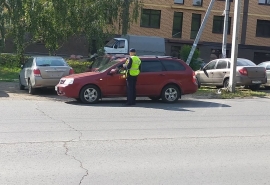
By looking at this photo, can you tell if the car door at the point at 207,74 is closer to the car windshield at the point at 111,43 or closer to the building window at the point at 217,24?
the car windshield at the point at 111,43

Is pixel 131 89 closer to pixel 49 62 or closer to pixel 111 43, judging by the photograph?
pixel 49 62

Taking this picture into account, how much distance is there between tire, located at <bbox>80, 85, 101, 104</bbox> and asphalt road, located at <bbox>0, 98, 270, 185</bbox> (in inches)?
33.6

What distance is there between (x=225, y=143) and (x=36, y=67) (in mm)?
9404

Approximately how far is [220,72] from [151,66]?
6597mm

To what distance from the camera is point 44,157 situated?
7.63 meters

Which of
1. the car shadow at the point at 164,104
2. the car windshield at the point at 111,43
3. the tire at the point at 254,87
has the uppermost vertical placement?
the car windshield at the point at 111,43

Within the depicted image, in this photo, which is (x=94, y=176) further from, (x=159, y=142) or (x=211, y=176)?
(x=159, y=142)

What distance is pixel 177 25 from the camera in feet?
140

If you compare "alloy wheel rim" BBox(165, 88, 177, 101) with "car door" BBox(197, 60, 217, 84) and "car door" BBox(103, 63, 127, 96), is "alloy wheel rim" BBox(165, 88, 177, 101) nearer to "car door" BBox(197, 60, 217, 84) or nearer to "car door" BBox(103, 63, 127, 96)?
"car door" BBox(103, 63, 127, 96)

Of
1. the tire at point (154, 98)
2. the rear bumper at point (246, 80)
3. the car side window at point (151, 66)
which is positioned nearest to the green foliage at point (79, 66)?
the rear bumper at point (246, 80)

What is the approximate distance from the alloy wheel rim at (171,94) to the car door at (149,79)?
309mm

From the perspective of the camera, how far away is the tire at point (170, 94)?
15766 millimetres

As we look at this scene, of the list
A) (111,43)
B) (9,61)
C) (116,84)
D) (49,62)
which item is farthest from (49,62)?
(111,43)

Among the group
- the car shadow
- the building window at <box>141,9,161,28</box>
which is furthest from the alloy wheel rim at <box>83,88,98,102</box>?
the building window at <box>141,9,161,28</box>
